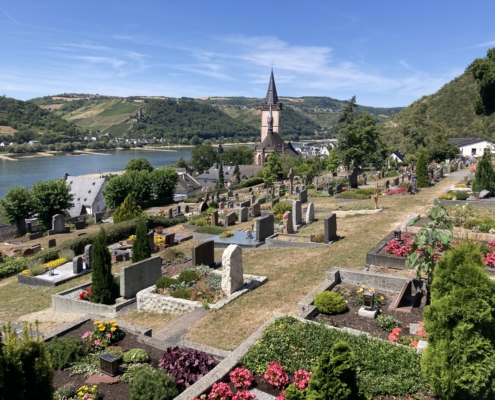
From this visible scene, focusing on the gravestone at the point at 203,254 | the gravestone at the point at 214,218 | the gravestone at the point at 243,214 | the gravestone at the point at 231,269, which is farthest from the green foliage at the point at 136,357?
the gravestone at the point at 243,214

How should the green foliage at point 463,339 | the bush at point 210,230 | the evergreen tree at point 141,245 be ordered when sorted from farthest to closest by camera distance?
the bush at point 210,230, the evergreen tree at point 141,245, the green foliage at point 463,339

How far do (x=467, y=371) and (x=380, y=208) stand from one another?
55.8 feet

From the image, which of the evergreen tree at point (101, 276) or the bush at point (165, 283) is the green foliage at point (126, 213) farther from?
the bush at point (165, 283)

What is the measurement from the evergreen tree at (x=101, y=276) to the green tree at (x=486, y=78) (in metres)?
34.6

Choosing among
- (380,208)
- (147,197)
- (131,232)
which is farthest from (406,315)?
(147,197)

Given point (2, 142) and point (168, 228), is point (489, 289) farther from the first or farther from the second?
point (2, 142)

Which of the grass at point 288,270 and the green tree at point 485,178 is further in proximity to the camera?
the green tree at point 485,178

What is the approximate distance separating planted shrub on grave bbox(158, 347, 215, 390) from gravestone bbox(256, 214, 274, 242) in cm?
1016

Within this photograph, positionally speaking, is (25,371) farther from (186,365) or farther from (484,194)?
(484,194)

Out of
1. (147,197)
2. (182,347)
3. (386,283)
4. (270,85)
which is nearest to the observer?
(182,347)

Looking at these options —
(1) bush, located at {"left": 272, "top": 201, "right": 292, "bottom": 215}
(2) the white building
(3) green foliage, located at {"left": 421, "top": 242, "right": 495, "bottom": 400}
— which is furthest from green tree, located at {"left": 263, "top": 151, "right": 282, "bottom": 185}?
(3) green foliage, located at {"left": 421, "top": 242, "right": 495, "bottom": 400}

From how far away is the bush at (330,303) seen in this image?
901 centimetres

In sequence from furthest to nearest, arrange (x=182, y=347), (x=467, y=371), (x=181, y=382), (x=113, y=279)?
(x=113, y=279) → (x=182, y=347) → (x=181, y=382) → (x=467, y=371)

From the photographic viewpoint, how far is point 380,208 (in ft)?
71.4
